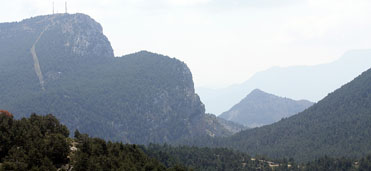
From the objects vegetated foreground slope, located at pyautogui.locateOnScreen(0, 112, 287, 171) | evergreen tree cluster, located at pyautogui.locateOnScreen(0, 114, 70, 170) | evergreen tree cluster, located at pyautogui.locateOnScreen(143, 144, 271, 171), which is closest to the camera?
evergreen tree cluster, located at pyautogui.locateOnScreen(0, 114, 70, 170)

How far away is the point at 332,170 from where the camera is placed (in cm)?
13012

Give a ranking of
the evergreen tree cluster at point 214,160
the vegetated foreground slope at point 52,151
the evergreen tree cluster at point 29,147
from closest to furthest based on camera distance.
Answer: the evergreen tree cluster at point 29,147 → the vegetated foreground slope at point 52,151 → the evergreen tree cluster at point 214,160

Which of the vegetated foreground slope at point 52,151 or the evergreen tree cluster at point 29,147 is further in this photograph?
the vegetated foreground slope at point 52,151

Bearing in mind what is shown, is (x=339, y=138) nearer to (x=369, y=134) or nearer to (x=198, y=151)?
(x=369, y=134)

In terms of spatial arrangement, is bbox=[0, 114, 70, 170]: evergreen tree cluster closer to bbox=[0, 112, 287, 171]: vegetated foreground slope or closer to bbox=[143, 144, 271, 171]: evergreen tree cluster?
bbox=[0, 112, 287, 171]: vegetated foreground slope

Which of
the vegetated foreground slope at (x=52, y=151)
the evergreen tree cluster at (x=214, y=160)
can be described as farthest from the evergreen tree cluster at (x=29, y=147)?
the evergreen tree cluster at (x=214, y=160)

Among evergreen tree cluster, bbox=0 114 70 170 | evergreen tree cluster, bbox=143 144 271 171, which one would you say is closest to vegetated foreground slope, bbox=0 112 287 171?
evergreen tree cluster, bbox=0 114 70 170

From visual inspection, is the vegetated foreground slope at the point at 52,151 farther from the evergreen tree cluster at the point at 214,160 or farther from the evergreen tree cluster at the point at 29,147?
the evergreen tree cluster at the point at 214,160

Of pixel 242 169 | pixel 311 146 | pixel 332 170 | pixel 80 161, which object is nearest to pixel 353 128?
pixel 311 146

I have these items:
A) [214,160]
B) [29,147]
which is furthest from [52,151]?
[214,160]

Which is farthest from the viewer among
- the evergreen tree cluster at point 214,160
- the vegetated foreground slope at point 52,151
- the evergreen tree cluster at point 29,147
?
the evergreen tree cluster at point 214,160

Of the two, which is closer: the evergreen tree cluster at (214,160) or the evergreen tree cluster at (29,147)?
the evergreen tree cluster at (29,147)

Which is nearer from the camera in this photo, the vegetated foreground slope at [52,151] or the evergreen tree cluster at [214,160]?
the vegetated foreground slope at [52,151]

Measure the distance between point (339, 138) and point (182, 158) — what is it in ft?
297
